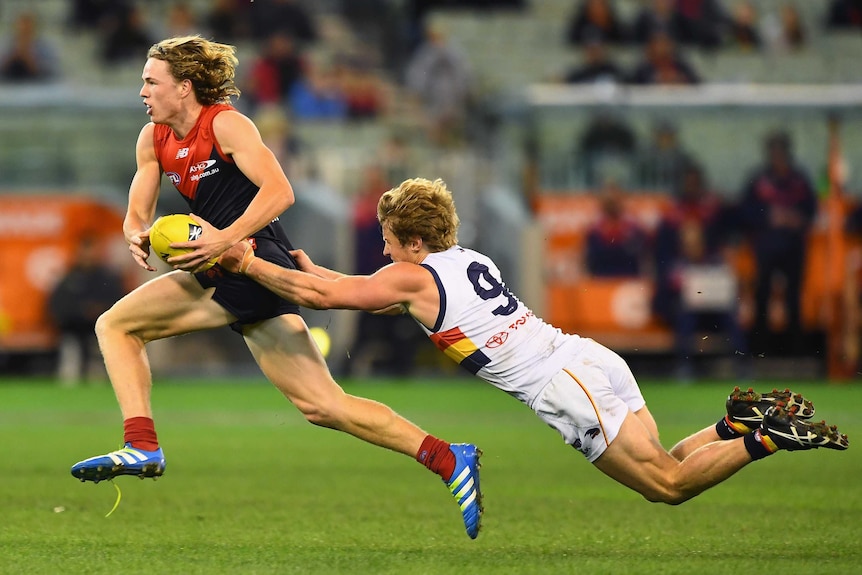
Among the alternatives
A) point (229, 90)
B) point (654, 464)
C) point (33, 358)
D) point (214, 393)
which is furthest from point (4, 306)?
point (654, 464)

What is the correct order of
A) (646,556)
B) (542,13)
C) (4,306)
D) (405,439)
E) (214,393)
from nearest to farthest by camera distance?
1. (646,556)
2. (405,439)
3. (214,393)
4. (4,306)
5. (542,13)

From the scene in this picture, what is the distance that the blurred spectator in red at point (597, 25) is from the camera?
21.2m

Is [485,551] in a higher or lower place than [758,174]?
higher

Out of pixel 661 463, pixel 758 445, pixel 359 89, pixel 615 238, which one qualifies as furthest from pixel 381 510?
pixel 359 89

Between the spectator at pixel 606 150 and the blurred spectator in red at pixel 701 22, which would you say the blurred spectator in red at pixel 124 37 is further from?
the blurred spectator in red at pixel 701 22

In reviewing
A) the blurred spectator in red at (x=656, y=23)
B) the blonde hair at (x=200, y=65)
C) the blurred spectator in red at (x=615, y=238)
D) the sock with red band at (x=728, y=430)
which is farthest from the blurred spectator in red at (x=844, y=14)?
the blonde hair at (x=200, y=65)

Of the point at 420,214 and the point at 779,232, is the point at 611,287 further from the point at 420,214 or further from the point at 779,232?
the point at 420,214

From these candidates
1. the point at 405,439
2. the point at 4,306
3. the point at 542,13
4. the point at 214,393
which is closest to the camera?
the point at 405,439

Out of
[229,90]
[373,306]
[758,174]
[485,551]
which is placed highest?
[229,90]

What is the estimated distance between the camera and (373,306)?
630 cm

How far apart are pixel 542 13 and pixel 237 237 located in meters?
17.0

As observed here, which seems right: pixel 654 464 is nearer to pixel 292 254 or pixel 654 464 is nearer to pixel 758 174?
pixel 292 254

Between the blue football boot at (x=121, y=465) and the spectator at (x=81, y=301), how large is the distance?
10710 millimetres

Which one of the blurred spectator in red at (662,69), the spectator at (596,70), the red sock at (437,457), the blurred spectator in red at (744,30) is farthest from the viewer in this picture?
the blurred spectator in red at (744,30)
